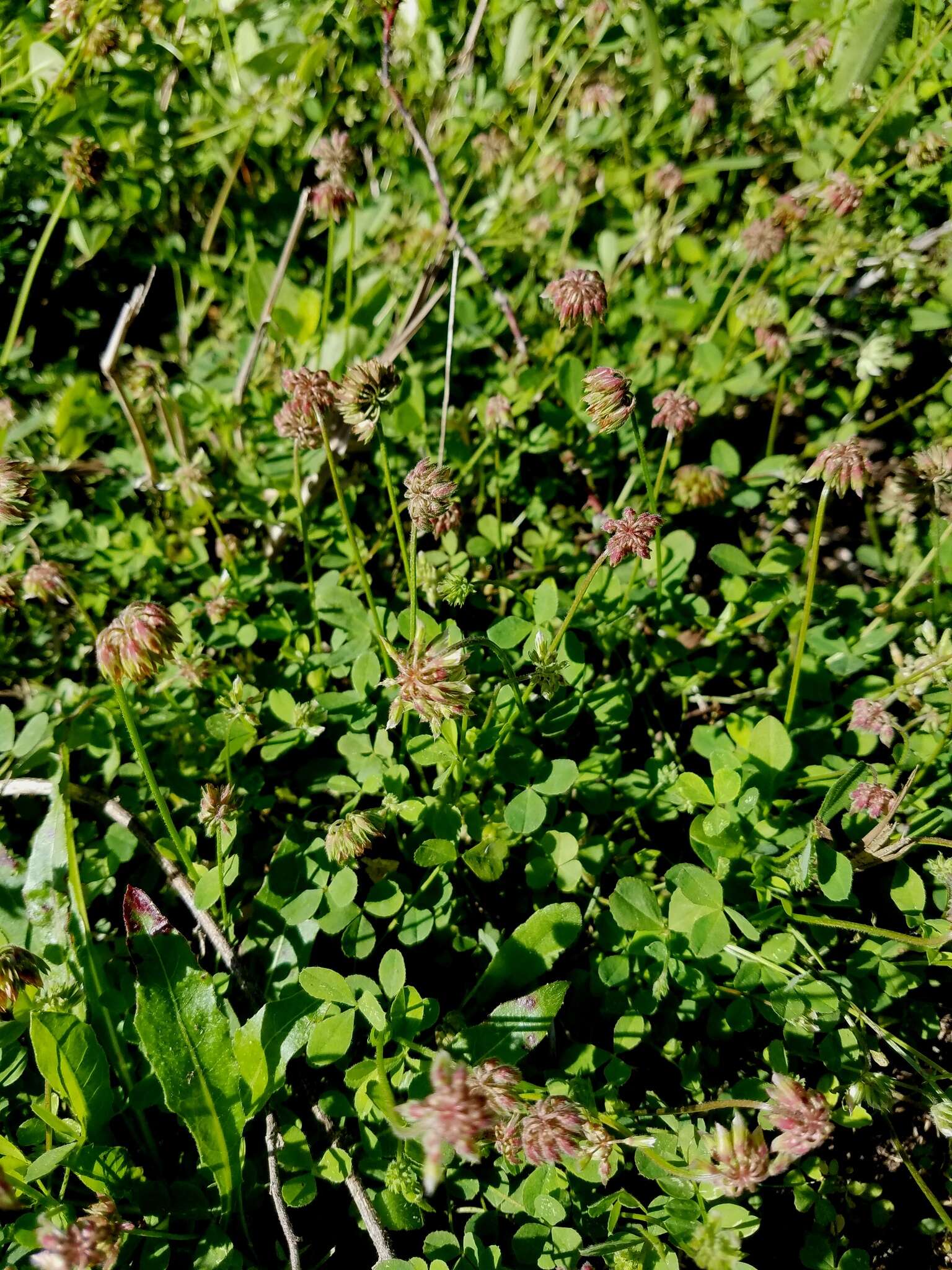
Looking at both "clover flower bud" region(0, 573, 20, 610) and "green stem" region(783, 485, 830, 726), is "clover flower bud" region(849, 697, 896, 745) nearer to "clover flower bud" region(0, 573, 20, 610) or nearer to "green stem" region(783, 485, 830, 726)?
"green stem" region(783, 485, 830, 726)

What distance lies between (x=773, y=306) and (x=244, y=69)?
2110 millimetres

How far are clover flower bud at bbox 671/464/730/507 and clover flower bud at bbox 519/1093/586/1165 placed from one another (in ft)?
6.08

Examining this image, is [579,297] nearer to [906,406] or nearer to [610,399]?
[610,399]

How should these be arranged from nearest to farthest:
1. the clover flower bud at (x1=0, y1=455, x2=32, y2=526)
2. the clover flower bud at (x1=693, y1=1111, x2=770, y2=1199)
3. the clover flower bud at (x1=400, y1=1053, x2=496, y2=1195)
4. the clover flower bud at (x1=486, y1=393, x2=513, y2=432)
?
the clover flower bud at (x1=400, y1=1053, x2=496, y2=1195) < the clover flower bud at (x1=693, y1=1111, x2=770, y2=1199) < the clover flower bud at (x1=0, y1=455, x2=32, y2=526) < the clover flower bud at (x1=486, y1=393, x2=513, y2=432)

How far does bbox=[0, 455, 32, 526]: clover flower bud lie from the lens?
208 centimetres

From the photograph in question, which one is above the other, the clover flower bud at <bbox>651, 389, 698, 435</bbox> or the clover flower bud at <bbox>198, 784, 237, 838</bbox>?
the clover flower bud at <bbox>651, 389, 698, 435</bbox>

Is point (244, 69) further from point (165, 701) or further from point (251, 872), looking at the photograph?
point (251, 872)

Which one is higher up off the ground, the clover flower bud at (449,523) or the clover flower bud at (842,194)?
the clover flower bud at (842,194)

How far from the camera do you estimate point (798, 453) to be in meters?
3.30

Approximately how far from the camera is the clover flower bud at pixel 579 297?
2225 millimetres

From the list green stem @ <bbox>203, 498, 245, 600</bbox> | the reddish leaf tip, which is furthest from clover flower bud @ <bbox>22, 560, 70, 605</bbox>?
the reddish leaf tip

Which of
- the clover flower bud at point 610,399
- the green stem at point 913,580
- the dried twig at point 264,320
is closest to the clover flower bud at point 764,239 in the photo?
the green stem at point 913,580

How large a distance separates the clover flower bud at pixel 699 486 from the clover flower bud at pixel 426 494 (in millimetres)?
1155

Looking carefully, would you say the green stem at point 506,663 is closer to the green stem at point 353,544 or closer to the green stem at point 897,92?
the green stem at point 353,544
